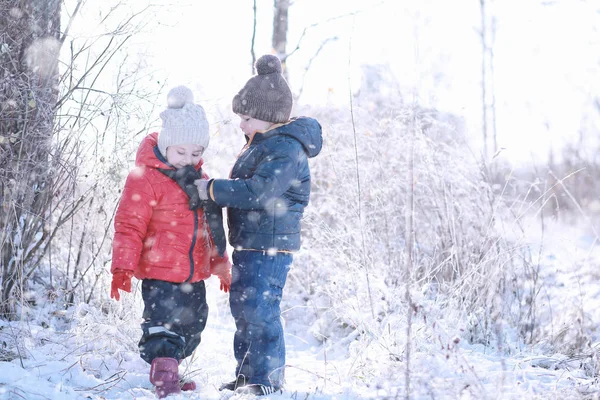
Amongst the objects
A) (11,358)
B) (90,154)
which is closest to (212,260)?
(11,358)

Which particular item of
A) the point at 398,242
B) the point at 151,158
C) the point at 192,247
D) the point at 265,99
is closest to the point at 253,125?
the point at 265,99

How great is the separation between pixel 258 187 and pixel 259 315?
64 centimetres

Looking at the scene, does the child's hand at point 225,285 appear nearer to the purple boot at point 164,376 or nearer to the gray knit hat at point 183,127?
the purple boot at point 164,376

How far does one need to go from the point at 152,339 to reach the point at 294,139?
121 centimetres

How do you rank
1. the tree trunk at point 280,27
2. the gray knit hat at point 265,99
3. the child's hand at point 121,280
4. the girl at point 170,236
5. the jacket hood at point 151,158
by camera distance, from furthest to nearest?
the tree trunk at point 280,27 < the gray knit hat at point 265,99 < the jacket hood at point 151,158 < the girl at point 170,236 < the child's hand at point 121,280

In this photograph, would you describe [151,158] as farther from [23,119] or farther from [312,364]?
[312,364]

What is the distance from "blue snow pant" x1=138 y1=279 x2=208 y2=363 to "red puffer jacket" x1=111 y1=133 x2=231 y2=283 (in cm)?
6

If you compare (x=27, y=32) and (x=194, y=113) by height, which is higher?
(x=27, y=32)

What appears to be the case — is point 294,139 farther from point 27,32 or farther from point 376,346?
point 27,32

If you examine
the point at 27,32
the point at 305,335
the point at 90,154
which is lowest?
the point at 305,335

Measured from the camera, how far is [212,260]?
3.43m

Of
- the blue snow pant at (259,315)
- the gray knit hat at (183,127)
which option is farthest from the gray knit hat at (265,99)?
the blue snow pant at (259,315)

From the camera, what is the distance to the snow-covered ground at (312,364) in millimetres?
2814

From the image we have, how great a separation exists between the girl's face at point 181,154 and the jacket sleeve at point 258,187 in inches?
9.2
